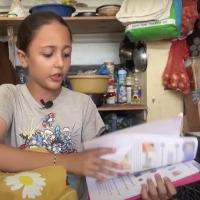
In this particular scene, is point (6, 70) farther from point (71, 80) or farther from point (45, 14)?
point (45, 14)

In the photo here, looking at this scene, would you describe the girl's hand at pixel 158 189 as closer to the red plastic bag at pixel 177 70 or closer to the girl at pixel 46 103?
the girl at pixel 46 103

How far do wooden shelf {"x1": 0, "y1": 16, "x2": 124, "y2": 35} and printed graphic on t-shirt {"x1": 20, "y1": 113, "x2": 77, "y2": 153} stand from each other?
3.13 ft

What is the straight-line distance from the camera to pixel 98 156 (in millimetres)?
705

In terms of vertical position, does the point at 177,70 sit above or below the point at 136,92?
above

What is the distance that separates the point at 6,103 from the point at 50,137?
0.18 meters

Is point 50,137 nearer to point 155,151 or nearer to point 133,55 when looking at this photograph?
point 155,151

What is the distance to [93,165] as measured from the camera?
716mm

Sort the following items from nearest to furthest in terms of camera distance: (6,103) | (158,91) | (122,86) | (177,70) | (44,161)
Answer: (44,161), (6,103), (177,70), (158,91), (122,86)

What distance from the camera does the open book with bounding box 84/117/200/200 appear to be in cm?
68

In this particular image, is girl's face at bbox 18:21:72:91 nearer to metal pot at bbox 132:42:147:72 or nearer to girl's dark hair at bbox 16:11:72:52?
girl's dark hair at bbox 16:11:72:52

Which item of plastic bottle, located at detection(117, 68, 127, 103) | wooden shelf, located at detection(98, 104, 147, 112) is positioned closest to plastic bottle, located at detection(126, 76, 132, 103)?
plastic bottle, located at detection(117, 68, 127, 103)

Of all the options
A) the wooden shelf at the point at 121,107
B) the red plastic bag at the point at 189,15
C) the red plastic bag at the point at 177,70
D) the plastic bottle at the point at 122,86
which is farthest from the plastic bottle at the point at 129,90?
the red plastic bag at the point at 189,15

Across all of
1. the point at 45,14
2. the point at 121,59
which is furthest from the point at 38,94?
the point at 121,59

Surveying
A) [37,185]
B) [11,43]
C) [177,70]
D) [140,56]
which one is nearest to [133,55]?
[140,56]
